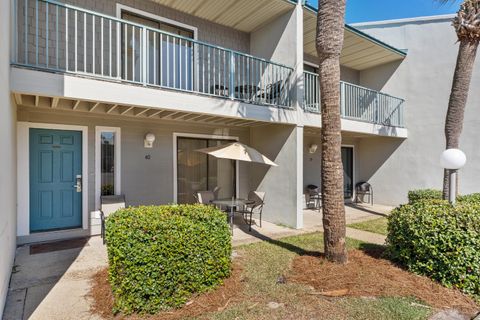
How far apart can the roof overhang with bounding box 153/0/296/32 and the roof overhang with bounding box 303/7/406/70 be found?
90 centimetres

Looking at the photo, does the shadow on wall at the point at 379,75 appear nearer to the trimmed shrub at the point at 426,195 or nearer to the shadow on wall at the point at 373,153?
the shadow on wall at the point at 373,153

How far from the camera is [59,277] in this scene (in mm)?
4637

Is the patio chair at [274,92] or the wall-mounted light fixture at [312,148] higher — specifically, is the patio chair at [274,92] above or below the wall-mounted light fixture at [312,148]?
above

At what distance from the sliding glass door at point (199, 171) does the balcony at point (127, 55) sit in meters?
1.91

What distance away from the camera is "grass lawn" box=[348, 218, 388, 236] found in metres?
7.99

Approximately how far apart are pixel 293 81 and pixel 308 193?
4913mm

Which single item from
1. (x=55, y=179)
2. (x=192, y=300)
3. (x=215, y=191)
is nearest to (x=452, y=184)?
(x=192, y=300)

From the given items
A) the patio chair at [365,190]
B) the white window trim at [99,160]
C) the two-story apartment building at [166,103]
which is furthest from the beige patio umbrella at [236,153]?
the patio chair at [365,190]

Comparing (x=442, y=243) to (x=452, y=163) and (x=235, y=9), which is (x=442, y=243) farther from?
(x=235, y=9)

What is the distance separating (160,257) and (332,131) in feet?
11.0

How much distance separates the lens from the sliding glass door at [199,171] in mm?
8594

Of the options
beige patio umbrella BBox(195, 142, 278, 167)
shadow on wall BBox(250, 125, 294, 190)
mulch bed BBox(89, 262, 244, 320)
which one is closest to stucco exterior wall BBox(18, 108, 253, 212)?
beige patio umbrella BBox(195, 142, 278, 167)

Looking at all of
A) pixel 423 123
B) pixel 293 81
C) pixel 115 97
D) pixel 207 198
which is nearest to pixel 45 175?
pixel 115 97

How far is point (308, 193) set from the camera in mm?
11273
